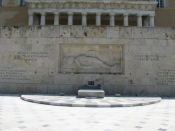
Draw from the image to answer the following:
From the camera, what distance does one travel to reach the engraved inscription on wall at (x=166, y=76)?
50.1 ft

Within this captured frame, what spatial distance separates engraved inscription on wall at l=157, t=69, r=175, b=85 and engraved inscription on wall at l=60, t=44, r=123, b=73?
380 cm

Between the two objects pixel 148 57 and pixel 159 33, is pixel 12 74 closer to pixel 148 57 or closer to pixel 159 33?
pixel 148 57

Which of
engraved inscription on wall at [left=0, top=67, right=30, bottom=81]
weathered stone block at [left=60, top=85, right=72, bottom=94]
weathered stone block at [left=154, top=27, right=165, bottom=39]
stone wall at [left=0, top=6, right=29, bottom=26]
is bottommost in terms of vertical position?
weathered stone block at [left=60, top=85, right=72, bottom=94]

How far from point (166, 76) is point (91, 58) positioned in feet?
23.7

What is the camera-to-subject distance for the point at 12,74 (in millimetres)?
15430

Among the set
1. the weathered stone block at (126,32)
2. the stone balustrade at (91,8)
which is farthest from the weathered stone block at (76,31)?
the stone balustrade at (91,8)

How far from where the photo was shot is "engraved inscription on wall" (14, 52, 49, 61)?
15531 mm

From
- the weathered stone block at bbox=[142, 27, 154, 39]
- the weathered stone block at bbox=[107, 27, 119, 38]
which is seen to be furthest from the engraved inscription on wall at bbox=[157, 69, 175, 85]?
the weathered stone block at bbox=[107, 27, 119, 38]

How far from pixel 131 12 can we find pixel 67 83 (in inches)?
1402

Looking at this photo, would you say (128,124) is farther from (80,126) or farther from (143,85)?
(143,85)

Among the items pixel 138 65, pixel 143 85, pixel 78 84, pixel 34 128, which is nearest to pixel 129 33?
pixel 138 65

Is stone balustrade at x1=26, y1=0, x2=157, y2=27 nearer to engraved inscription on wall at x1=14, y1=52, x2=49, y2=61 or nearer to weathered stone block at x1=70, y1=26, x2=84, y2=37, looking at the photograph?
weathered stone block at x1=70, y1=26, x2=84, y2=37

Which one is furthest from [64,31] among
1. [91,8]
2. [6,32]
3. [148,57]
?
[91,8]

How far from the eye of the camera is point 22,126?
5609 mm
